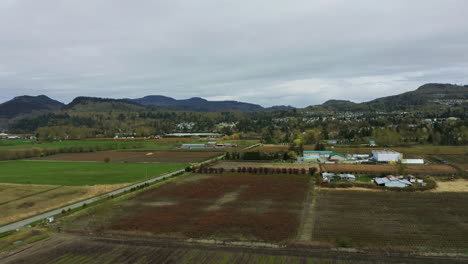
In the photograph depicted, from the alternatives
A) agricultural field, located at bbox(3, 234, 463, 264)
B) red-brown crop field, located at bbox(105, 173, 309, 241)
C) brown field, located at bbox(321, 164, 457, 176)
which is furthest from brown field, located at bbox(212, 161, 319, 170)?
agricultural field, located at bbox(3, 234, 463, 264)

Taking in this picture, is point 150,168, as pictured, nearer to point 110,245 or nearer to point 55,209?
point 55,209

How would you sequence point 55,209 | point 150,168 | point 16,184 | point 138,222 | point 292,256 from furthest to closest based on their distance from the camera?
point 150,168, point 16,184, point 55,209, point 138,222, point 292,256

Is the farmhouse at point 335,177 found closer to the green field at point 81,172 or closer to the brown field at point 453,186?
the brown field at point 453,186

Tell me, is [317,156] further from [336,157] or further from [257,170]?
[257,170]

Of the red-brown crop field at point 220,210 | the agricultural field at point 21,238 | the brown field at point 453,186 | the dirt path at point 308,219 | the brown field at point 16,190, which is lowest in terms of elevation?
the brown field at point 453,186

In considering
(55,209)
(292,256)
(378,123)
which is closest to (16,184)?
(55,209)

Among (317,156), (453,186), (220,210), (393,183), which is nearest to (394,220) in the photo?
(393,183)

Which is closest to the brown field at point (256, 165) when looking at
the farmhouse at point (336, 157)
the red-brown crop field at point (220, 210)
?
the farmhouse at point (336, 157)
